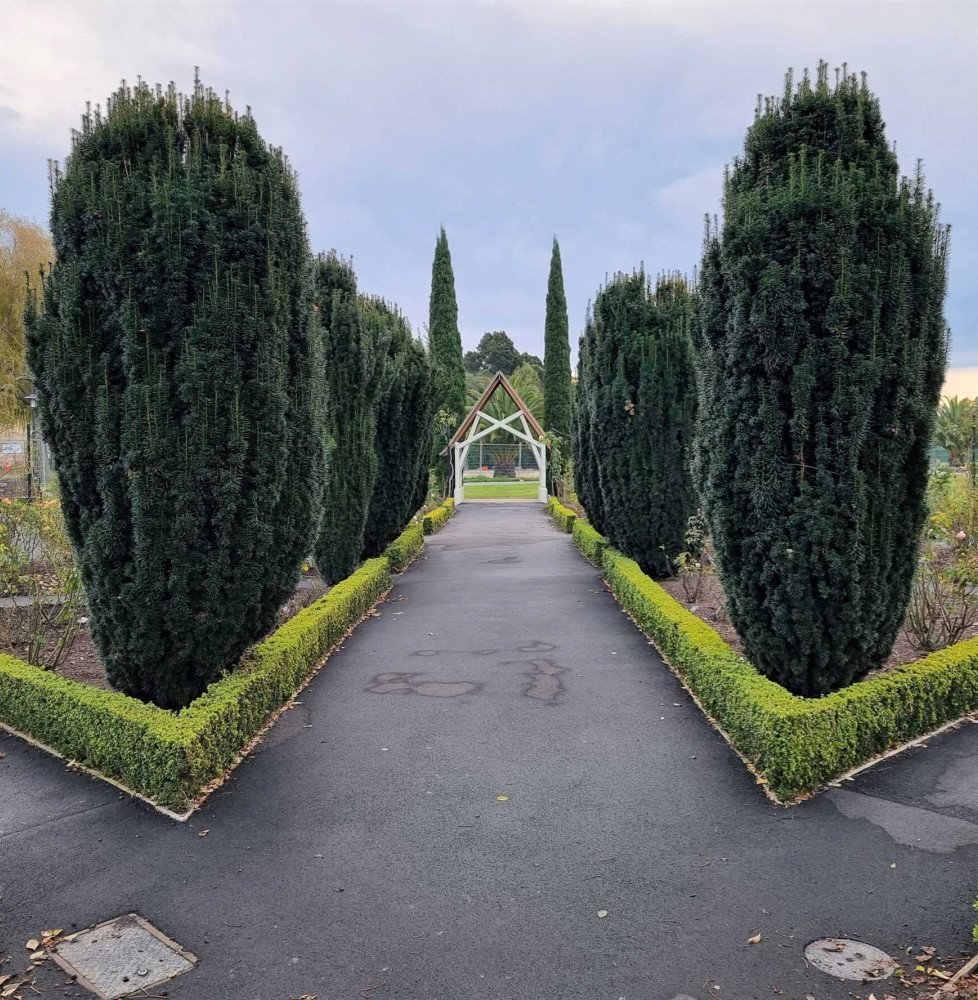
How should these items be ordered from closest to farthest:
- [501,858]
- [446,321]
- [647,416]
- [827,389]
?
[501,858] < [827,389] < [647,416] < [446,321]

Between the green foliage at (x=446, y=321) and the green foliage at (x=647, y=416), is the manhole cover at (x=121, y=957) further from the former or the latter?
the green foliage at (x=446, y=321)

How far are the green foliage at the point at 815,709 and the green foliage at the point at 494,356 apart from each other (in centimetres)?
6047

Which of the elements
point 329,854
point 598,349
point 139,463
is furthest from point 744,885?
point 598,349

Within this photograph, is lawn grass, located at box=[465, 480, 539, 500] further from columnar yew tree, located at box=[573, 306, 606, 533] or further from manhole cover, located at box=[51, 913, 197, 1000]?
manhole cover, located at box=[51, 913, 197, 1000]

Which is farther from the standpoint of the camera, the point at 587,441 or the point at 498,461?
the point at 498,461

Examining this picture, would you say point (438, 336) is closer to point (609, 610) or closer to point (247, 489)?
point (609, 610)

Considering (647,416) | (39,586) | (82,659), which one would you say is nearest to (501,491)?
(647,416)

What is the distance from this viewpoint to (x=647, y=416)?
11.7m

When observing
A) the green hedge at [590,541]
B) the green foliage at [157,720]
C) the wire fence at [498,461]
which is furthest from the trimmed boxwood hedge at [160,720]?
the wire fence at [498,461]

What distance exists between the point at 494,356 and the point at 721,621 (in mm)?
61015

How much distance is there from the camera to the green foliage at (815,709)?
4645 mm

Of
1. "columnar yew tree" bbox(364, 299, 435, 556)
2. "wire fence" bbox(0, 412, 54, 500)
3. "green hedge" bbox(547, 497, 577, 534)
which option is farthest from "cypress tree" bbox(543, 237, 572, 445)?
"wire fence" bbox(0, 412, 54, 500)

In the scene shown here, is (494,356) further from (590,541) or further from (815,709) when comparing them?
(815,709)

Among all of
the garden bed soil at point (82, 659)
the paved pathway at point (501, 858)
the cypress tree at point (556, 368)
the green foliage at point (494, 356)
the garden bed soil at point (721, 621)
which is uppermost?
the green foliage at point (494, 356)
